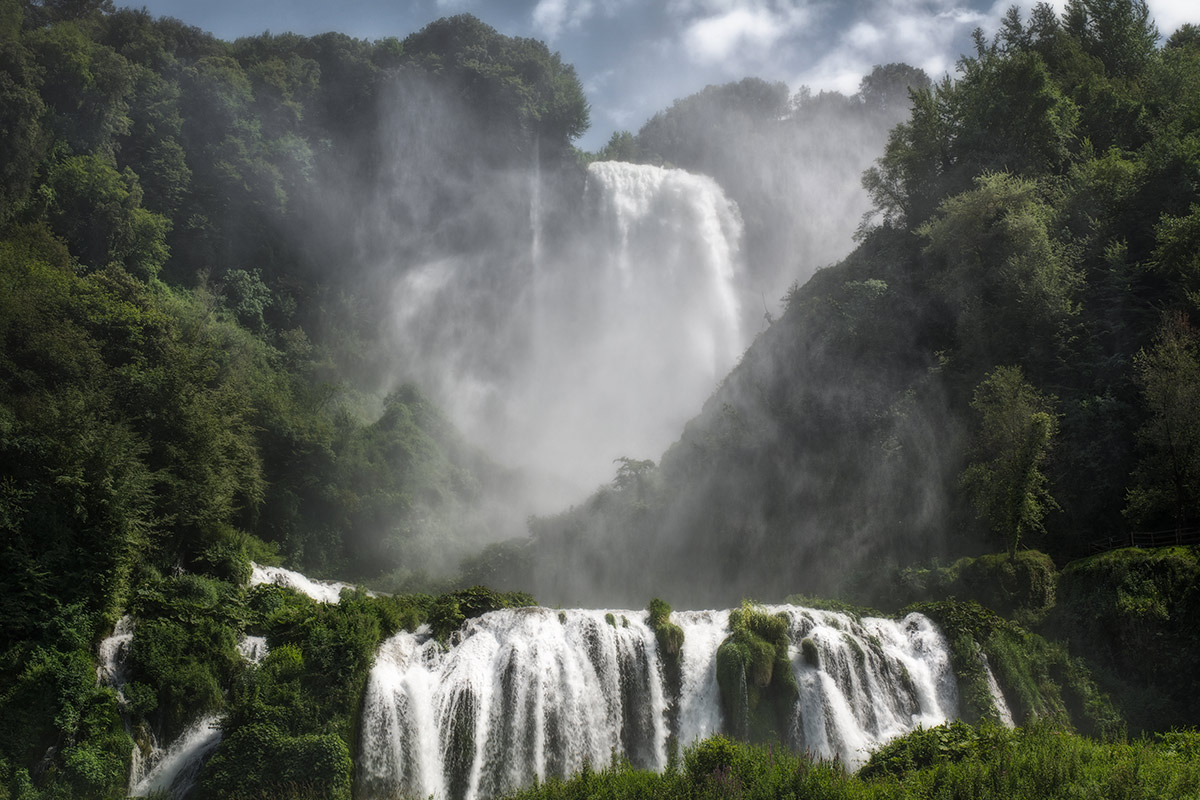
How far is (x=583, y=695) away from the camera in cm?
1845

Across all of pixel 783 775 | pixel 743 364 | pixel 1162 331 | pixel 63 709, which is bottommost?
pixel 783 775

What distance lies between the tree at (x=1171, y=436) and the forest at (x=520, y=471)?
14 centimetres

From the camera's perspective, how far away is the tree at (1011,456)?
22.9m

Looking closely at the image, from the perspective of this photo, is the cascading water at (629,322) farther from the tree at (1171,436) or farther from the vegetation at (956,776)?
the vegetation at (956,776)

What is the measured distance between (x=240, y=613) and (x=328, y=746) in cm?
579

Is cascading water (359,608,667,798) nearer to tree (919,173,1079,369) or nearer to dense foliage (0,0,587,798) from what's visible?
dense foliage (0,0,587,798)

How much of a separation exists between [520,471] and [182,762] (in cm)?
3138

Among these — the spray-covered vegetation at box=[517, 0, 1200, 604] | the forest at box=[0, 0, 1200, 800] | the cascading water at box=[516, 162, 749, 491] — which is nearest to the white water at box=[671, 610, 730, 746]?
the forest at box=[0, 0, 1200, 800]

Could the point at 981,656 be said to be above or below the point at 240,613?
below

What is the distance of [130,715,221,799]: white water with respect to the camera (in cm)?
1655

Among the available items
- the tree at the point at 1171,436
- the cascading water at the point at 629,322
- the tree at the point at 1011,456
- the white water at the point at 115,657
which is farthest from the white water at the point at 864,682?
the cascading water at the point at 629,322

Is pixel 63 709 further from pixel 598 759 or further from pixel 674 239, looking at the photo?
pixel 674 239

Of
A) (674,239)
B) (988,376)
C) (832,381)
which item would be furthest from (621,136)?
(988,376)

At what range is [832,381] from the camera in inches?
1329
